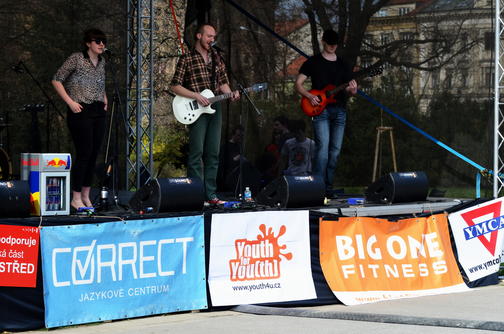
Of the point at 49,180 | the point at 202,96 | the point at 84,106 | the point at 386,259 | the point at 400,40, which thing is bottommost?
the point at 386,259

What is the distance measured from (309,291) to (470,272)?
1738 millimetres

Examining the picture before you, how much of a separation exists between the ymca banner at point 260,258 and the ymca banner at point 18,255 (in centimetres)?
133

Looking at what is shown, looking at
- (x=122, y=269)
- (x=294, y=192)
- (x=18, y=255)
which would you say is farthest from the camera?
(x=294, y=192)

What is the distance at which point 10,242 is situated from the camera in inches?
223

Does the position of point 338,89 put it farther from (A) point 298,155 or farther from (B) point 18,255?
(B) point 18,255

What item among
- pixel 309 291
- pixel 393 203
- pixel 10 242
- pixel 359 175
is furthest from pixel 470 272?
pixel 359 175

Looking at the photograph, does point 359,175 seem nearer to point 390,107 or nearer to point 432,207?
point 390,107

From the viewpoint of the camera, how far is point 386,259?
730 cm

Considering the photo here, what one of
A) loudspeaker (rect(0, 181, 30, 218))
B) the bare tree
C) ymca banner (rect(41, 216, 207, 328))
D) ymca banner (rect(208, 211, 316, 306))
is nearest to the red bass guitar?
ymca banner (rect(208, 211, 316, 306))

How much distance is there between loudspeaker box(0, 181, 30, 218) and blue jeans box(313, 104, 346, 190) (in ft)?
11.2

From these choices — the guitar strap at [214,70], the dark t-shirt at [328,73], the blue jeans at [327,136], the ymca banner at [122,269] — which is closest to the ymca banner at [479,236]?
the blue jeans at [327,136]

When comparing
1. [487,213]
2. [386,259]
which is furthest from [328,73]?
[386,259]

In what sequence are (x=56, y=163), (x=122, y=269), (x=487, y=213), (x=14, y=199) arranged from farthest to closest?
(x=487, y=213) < (x=56, y=163) < (x=122, y=269) < (x=14, y=199)

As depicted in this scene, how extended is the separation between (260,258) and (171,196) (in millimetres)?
822
